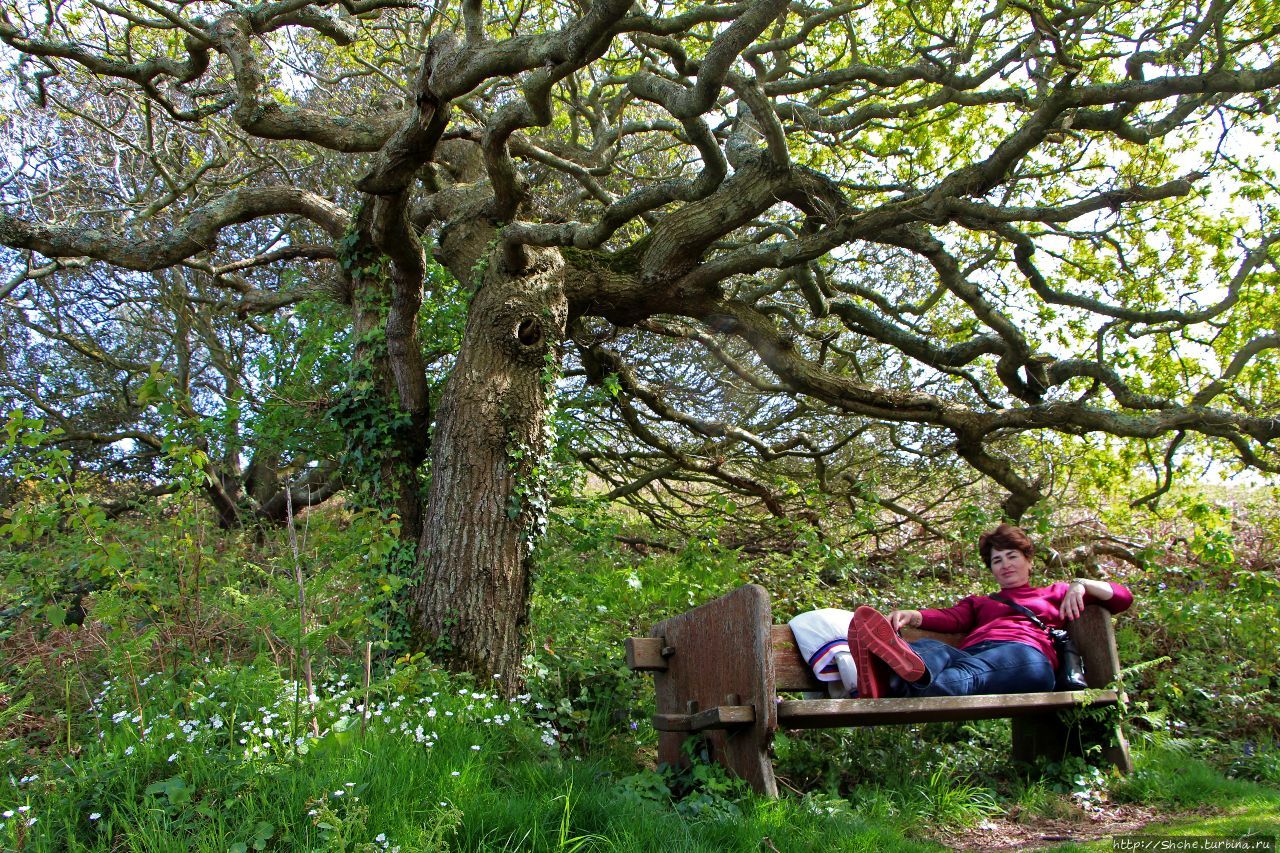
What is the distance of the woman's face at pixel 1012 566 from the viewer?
5038 millimetres

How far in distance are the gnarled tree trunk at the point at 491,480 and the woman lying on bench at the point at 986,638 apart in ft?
8.12

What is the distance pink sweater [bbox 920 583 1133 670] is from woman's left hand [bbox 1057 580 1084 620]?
53mm

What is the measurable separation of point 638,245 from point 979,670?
4.51 meters

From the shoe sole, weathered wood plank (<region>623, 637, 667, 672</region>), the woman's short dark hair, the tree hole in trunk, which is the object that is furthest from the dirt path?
the tree hole in trunk

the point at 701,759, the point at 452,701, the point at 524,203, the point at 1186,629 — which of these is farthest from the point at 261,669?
the point at 1186,629

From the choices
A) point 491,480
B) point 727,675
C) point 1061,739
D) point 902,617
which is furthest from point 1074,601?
point 491,480

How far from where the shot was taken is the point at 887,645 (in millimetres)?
4055

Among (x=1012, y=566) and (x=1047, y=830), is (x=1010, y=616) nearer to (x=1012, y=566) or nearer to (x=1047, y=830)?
(x=1012, y=566)

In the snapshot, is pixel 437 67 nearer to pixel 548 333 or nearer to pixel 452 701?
pixel 548 333

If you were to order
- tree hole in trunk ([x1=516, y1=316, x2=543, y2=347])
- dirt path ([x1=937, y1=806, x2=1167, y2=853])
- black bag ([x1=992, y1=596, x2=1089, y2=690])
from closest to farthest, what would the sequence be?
dirt path ([x1=937, y1=806, x2=1167, y2=853]), black bag ([x1=992, y1=596, x2=1089, y2=690]), tree hole in trunk ([x1=516, y1=316, x2=543, y2=347])

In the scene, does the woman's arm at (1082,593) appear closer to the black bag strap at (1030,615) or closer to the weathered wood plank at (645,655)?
the black bag strap at (1030,615)

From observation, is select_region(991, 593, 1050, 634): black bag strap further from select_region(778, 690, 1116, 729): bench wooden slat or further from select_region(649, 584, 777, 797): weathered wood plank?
select_region(649, 584, 777, 797): weathered wood plank

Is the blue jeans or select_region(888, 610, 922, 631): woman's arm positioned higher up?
select_region(888, 610, 922, 631): woman's arm

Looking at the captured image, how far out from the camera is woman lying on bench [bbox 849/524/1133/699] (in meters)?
4.10
